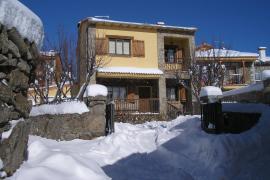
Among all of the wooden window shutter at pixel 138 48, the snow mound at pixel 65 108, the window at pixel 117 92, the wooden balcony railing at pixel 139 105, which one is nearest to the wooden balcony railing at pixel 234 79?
the wooden window shutter at pixel 138 48

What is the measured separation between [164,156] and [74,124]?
3002 mm

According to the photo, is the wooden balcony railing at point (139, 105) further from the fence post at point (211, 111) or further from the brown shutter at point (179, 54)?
the fence post at point (211, 111)

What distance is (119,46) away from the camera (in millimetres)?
22062

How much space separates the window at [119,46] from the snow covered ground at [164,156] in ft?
41.9

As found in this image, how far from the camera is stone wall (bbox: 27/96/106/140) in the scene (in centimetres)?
959

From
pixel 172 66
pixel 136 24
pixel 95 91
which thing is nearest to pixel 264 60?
pixel 172 66

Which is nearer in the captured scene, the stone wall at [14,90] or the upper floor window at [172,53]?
the stone wall at [14,90]

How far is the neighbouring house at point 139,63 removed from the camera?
20.6 m

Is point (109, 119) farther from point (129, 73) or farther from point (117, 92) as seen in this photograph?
point (117, 92)

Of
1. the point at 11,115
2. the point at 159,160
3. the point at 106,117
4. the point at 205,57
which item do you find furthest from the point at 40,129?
the point at 205,57

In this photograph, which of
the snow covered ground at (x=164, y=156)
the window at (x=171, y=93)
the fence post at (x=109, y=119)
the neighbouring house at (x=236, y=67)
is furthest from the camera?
Result: the neighbouring house at (x=236, y=67)

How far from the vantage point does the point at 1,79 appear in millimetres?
4027

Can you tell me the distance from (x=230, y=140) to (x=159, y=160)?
177 cm

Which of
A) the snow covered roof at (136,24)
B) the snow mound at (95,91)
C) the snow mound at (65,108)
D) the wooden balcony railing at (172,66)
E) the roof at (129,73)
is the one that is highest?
the snow covered roof at (136,24)
